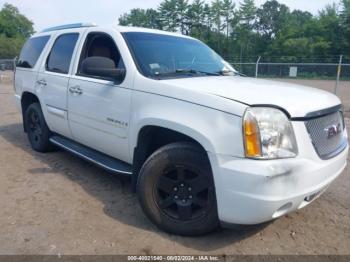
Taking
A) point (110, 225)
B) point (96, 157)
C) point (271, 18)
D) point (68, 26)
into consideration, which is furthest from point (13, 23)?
point (110, 225)

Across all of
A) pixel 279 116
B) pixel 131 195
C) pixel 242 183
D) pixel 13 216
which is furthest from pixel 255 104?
pixel 13 216

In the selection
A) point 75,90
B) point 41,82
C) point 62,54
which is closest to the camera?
point 75,90

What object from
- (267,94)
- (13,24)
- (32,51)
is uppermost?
(13,24)

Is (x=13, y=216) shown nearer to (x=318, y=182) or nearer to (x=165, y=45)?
(x=165, y=45)

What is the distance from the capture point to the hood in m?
2.73

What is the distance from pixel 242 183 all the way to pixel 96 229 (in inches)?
59.7

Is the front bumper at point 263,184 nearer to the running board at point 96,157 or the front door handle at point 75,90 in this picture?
the running board at point 96,157

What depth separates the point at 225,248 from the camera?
9.90 feet

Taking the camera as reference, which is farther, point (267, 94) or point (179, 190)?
point (179, 190)

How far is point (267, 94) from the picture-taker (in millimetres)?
2887

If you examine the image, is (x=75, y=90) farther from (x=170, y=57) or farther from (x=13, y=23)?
(x=13, y=23)

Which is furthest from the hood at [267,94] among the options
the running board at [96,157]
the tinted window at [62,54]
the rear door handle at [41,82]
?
the rear door handle at [41,82]

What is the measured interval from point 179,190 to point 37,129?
3.47 meters

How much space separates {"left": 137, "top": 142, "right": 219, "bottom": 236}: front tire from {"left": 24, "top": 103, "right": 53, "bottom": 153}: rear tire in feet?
9.27
